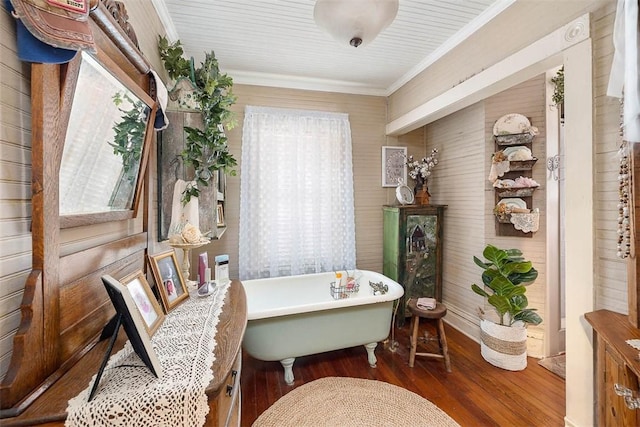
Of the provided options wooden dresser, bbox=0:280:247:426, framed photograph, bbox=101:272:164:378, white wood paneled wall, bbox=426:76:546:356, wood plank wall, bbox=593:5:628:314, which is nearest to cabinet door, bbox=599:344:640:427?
wood plank wall, bbox=593:5:628:314

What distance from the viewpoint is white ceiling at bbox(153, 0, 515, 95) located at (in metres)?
1.85

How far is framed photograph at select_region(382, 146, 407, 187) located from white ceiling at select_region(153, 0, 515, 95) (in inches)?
29.3

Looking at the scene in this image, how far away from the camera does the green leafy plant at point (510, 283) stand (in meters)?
2.17

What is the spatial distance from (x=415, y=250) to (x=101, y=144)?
9.41 feet

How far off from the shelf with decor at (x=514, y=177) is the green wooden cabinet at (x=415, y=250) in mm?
661

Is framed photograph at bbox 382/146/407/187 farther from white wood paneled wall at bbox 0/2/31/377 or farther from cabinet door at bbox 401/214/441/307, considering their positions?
white wood paneled wall at bbox 0/2/31/377

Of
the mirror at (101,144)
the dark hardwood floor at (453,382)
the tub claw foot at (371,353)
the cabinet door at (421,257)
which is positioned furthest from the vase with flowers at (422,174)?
the mirror at (101,144)

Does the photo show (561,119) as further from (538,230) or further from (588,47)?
(588,47)

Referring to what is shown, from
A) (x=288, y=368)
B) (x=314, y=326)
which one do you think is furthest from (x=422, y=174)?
(x=288, y=368)

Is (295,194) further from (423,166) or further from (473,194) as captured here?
(473,194)

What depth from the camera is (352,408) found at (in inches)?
70.1

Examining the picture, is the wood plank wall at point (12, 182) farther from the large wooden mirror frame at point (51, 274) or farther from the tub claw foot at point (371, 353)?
the tub claw foot at point (371, 353)

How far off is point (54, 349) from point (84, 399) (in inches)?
8.2

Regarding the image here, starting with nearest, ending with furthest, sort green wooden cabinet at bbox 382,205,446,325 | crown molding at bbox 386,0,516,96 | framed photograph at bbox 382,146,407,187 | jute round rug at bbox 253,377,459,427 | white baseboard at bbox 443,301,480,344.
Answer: jute round rug at bbox 253,377,459,427 → crown molding at bbox 386,0,516,96 → white baseboard at bbox 443,301,480,344 → green wooden cabinet at bbox 382,205,446,325 → framed photograph at bbox 382,146,407,187
